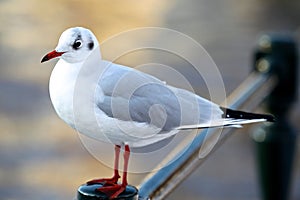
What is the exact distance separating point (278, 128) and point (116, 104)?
38.6 inches

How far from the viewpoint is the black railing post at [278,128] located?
1.80 m

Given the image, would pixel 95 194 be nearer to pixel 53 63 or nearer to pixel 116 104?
pixel 116 104

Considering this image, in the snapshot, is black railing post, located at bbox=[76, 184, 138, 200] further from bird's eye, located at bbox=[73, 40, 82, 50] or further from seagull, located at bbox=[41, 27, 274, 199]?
bird's eye, located at bbox=[73, 40, 82, 50]

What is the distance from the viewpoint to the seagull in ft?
2.58

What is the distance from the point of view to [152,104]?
925mm

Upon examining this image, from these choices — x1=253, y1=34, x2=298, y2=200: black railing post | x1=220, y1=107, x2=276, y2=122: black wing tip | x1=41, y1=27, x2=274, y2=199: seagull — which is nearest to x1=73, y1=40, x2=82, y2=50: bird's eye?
x1=41, y1=27, x2=274, y2=199: seagull

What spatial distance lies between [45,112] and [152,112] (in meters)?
2.87

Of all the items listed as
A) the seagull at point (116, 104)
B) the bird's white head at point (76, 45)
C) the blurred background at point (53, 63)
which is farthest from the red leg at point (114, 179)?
the blurred background at point (53, 63)

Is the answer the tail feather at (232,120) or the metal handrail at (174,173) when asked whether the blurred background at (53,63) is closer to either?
the metal handrail at (174,173)

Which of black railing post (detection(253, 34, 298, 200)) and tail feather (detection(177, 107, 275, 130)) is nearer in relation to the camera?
tail feather (detection(177, 107, 275, 130))

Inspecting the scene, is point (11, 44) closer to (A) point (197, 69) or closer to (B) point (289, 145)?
(A) point (197, 69)

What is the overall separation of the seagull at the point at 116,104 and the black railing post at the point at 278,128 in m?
0.89

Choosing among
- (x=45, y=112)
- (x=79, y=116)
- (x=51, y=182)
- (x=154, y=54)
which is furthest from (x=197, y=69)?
(x=79, y=116)

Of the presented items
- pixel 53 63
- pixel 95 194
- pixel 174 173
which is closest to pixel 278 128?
pixel 174 173
